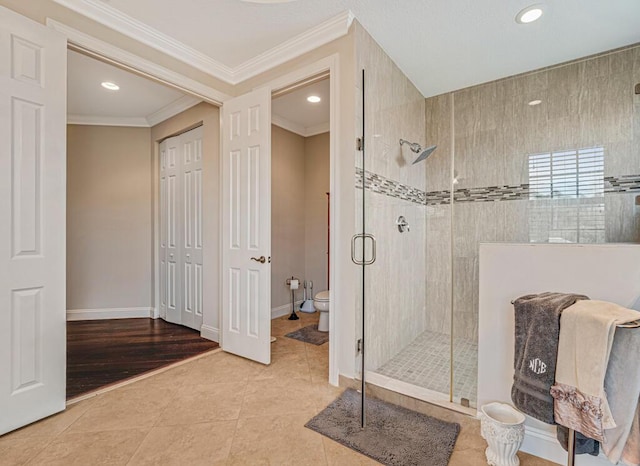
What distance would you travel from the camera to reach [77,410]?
6.31 feet

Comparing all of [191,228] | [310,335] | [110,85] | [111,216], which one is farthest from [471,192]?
[111,216]

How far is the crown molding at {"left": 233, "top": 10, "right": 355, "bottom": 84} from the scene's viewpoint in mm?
2166

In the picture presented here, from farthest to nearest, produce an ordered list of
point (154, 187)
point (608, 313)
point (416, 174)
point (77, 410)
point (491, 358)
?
1. point (154, 187)
2. point (416, 174)
3. point (77, 410)
4. point (491, 358)
5. point (608, 313)

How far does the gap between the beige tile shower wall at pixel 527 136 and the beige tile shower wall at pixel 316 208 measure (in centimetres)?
219

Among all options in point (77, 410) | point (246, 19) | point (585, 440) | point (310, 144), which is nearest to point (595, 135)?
point (585, 440)

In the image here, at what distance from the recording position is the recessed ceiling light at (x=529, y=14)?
197 centimetres

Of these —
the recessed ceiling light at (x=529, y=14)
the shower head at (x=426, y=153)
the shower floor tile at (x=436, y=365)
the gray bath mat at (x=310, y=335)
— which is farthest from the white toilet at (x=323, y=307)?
the recessed ceiling light at (x=529, y=14)

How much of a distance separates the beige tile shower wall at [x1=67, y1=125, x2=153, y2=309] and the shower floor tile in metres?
3.44

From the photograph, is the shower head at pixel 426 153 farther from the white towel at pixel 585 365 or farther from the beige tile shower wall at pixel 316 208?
the white towel at pixel 585 365

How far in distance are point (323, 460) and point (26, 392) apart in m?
1.74

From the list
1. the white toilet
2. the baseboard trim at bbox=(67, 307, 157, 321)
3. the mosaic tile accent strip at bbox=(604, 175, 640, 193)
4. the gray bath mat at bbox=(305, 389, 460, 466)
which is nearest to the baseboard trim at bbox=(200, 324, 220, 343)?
the white toilet

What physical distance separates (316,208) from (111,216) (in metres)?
2.80

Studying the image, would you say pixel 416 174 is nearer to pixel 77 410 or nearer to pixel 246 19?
pixel 246 19

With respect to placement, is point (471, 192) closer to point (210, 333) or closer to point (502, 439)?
point (502, 439)
